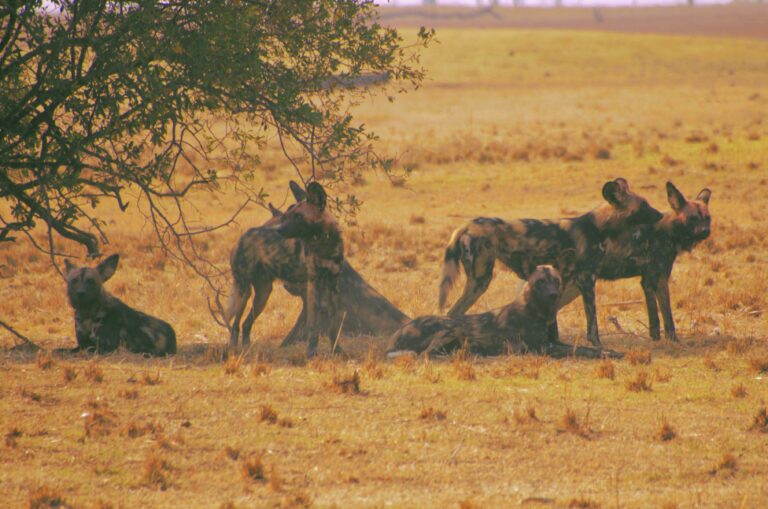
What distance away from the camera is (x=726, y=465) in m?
7.13

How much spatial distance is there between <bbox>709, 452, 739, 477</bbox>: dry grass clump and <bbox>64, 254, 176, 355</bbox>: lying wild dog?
5935 mm

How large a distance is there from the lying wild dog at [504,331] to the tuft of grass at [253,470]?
12.3ft

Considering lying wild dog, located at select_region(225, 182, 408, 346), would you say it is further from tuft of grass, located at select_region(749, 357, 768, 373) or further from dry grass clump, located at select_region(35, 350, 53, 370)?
tuft of grass, located at select_region(749, 357, 768, 373)

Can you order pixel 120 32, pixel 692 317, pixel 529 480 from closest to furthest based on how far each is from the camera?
pixel 529 480 → pixel 120 32 → pixel 692 317

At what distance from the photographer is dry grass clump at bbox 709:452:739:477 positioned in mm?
7047

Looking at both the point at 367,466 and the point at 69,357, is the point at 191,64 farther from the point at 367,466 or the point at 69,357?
the point at 367,466

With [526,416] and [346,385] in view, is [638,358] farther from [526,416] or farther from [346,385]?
[346,385]

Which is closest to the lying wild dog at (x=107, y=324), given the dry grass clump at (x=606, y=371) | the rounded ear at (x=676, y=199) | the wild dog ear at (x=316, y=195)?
the wild dog ear at (x=316, y=195)

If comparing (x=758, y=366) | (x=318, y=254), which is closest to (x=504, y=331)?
(x=318, y=254)

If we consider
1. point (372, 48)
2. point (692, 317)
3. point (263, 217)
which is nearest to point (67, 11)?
point (372, 48)

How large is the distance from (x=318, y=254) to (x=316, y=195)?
646 millimetres

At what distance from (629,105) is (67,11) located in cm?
3754

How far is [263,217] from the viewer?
21.4m

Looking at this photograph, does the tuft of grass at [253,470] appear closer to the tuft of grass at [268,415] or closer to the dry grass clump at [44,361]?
the tuft of grass at [268,415]
